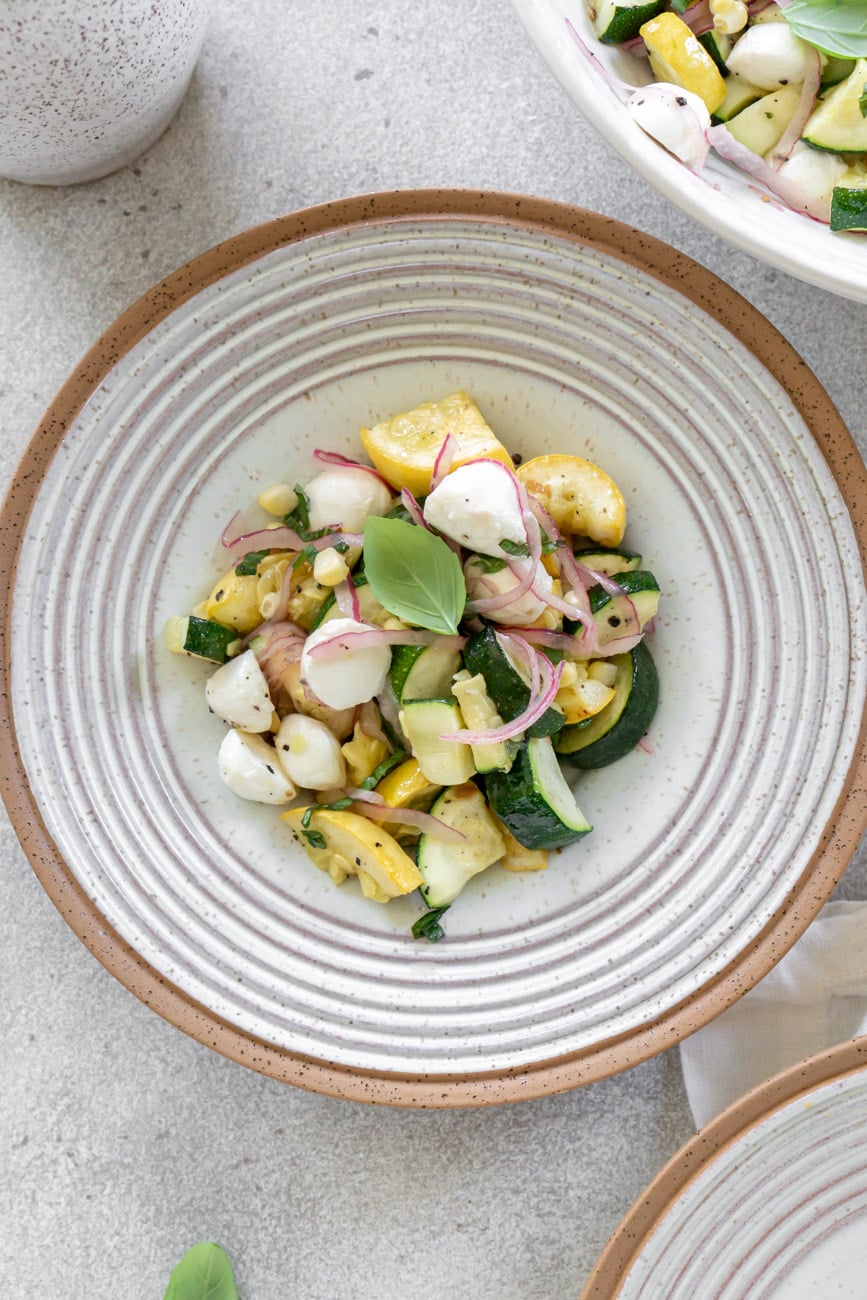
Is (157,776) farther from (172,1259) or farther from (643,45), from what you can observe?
(643,45)

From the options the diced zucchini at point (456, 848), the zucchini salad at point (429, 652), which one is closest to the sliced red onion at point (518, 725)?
the zucchini salad at point (429, 652)

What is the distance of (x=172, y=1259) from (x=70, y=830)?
0.83m

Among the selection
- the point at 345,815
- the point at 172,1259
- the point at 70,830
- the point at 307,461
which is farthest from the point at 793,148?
the point at 172,1259

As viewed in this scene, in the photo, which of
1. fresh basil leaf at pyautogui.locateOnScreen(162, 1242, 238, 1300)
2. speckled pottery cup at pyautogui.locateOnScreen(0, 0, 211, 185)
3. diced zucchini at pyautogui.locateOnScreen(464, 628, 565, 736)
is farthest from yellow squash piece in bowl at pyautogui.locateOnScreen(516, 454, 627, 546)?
fresh basil leaf at pyautogui.locateOnScreen(162, 1242, 238, 1300)

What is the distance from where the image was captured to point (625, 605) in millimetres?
1483

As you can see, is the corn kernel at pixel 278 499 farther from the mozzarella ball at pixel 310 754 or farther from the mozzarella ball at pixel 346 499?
the mozzarella ball at pixel 310 754

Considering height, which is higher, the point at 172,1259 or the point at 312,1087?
the point at 312,1087

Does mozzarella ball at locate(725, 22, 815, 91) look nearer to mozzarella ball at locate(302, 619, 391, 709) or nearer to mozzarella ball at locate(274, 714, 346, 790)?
mozzarella ball at locate(302, 619, 391, 709)

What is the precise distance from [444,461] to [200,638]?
43 cm

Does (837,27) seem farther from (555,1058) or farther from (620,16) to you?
(555,1058)

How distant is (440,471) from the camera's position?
1.46m

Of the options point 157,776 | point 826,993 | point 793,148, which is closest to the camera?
point 793,148

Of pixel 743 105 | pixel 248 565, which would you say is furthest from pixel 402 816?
pixel 743 105

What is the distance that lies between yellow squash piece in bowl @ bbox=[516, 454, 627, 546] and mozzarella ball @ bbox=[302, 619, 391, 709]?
0.31 m
